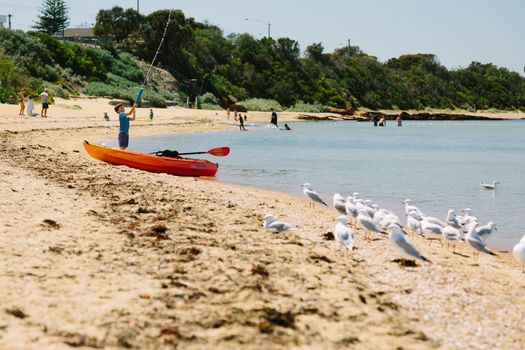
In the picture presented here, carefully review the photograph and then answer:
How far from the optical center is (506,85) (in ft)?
434

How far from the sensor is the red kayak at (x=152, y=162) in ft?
58.0

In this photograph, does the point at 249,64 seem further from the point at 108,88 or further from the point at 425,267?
the point at 425,267

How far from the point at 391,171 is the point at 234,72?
2526 inches

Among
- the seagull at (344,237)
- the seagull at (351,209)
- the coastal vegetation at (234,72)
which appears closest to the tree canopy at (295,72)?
the coastal vegetation at (234,72)

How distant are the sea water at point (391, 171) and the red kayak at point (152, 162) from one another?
1365mm

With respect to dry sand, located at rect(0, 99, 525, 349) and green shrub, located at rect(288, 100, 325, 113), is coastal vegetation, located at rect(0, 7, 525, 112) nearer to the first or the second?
green shrub, located at rect(288, 100, 325, 113)

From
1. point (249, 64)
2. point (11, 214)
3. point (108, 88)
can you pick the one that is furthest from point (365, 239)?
point (249, 64)

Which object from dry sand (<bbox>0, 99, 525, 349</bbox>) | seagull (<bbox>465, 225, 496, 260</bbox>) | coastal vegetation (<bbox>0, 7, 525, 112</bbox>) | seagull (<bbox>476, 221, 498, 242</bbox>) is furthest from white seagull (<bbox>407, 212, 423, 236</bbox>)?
coastal vegetation (<bbox>0, 7, 525, 112</bbox>)

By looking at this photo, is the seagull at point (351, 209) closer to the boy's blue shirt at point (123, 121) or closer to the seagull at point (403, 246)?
the seagull at point (403, 246)

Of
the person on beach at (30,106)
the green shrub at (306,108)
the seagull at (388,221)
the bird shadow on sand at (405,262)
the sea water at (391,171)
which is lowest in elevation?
the sea water at (391,171)

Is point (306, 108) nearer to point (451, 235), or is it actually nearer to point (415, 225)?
point (415, 225)

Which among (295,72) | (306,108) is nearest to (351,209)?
(306,108)

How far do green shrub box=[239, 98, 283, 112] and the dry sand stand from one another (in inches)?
2520

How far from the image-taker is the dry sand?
208 inches
